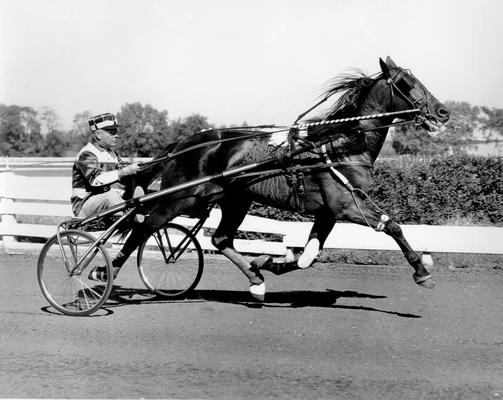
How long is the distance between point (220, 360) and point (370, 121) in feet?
9.28

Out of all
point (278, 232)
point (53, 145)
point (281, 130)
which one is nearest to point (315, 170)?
point (281, 130)

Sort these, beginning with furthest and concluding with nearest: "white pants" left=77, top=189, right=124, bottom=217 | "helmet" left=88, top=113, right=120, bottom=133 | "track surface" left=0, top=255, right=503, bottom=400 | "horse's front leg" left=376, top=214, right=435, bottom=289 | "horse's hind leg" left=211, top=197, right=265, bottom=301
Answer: "horse's hind leg" left=211, top=197, right=265, bottom=301 < "helmet" left=88, top=113, right=120, bottom=133 < "white pants" left=77, top=189, right=124, bottom=217 < "horse's front leg" left=376, top=214, right=435, bottom=289 < "track surface" left=0, top=255, right=503, bottom=400

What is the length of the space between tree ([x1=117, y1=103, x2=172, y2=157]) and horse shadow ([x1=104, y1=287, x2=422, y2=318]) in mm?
28533

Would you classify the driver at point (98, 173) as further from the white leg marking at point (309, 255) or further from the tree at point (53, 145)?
the tree at point (53, 145)

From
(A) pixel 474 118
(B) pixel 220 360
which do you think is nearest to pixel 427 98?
(B) pixel 220 360

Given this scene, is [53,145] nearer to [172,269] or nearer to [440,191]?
[440,191]

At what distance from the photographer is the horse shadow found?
690cm

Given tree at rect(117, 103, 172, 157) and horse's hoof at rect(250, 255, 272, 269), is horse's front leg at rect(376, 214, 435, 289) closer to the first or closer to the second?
horse's hoof at rect(250, 255, 272, 269)

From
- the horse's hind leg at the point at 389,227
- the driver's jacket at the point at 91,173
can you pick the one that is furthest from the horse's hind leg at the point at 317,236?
the driver's jacket at the point at 91,173

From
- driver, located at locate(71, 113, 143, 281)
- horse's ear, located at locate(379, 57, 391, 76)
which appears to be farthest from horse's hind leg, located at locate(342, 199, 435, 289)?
driver, located at locate(71, 113, 143, 281)

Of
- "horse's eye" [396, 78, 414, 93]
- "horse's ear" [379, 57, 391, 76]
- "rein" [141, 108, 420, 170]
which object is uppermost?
"horse's ear" [379, 57, 391, 76]

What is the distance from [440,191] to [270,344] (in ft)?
20.0

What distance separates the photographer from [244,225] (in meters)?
9.57

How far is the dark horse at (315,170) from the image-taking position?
20.8ft
